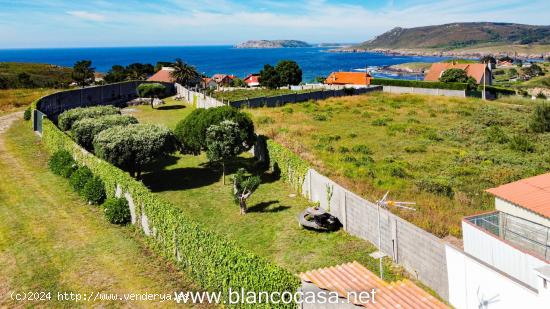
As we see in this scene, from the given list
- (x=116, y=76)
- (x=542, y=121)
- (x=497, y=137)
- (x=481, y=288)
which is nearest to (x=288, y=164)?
(x=481, y=288)

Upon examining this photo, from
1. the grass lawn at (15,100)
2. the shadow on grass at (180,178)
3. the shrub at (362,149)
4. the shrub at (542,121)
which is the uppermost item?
the grass lawn at (15,100)

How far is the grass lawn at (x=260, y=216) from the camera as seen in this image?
52.1ft

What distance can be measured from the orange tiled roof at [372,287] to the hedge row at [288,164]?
979 centimetres

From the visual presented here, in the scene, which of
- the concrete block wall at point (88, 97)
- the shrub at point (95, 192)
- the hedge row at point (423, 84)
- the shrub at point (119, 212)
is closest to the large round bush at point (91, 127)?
the shrub at point (95, 192)

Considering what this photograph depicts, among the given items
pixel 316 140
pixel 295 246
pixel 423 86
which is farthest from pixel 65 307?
pixel 423 86

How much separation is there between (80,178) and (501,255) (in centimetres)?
2072

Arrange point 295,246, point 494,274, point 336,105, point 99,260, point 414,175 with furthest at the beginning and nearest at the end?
point 336,105 < point 414,175 < point 295,246 < point 99,260 < point 494,274

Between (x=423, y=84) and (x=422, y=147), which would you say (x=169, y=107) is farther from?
(x=423, y=84)

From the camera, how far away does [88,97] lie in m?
49.6

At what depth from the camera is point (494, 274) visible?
31.3 feet

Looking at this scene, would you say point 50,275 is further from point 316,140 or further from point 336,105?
point 336,105

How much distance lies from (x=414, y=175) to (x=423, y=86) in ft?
153

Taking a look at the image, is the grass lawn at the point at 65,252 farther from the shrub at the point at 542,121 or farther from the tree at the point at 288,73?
the tree at the point at 288,73

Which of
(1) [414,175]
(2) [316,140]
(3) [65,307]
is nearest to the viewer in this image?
(3) [65,307]
